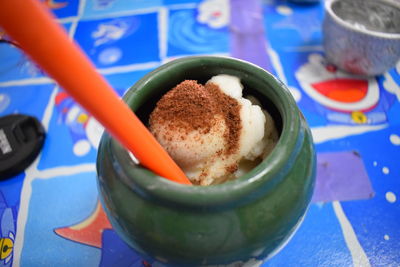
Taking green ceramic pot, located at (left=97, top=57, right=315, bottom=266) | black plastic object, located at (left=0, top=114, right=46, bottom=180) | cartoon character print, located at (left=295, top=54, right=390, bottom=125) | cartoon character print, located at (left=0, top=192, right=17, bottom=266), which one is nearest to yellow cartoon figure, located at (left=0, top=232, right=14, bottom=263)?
cartoon character print, located at (left=0, top=192, right=17, bottom=266)

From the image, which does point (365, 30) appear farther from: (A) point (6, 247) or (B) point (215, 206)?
(A) point (6, 247)

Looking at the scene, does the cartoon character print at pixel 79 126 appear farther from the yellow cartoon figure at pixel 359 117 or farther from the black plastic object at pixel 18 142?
the yellow cartoon figure at pixel 359 117

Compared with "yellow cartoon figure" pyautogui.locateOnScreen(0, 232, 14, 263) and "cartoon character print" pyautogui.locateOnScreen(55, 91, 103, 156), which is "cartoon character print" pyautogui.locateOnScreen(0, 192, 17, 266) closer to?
"yellow cartoon figure" pyautogui.locateOnScreen(0, 232, 14, 263)

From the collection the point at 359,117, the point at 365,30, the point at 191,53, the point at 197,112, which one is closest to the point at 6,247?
the point at 197,112

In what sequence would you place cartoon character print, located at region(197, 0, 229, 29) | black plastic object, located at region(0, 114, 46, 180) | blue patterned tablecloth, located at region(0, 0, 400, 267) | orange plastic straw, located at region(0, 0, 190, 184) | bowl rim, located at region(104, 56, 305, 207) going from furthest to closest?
cartoon character print, located at region(197, 0, 229, 29), black plastic object, located at region(0, 114, 46, 180), blue patterned tablecloth, located at region(0, 0, 400, 267), bowl rim, located at region(104, 56, 305, 207), orange plastic straw, located at region(0, 0, 190, 184)

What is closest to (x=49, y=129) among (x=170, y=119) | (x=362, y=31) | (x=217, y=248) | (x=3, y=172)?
(x=3, y=172)
